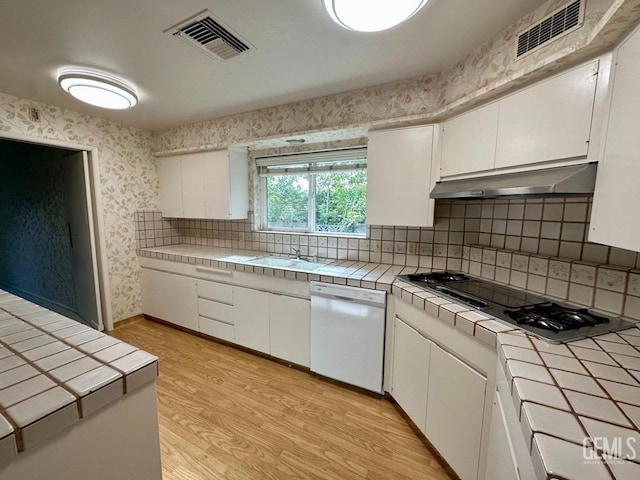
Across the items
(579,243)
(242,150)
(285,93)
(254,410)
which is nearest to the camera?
(579,243)

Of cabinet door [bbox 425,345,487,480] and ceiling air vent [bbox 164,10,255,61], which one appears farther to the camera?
ceiling air vent [bbox 164,10,255,61]

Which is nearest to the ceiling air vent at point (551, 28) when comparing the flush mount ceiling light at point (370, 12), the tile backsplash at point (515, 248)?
the flush mount ceiling light at point (370, 12)

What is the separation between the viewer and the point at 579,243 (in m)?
1.40

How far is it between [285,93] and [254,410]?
2389mm

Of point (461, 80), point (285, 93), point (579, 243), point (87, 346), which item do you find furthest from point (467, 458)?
point (285, 93)

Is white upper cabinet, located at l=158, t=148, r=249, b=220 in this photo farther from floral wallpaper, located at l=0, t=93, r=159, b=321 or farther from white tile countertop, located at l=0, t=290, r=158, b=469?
white tile countertop, located at l=0, t=290, r=158, b=469

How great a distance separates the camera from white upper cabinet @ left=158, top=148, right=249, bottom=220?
2.75 metres

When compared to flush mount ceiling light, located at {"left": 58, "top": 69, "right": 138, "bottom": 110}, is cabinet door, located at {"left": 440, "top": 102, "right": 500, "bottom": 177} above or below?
below

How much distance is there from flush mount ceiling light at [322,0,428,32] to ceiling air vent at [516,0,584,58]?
540 mm

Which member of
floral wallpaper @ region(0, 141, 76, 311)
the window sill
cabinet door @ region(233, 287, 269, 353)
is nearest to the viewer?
cabinet door @ region(233, 287, 269, 353)

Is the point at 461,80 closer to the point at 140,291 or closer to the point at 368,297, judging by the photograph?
the point at 368,297

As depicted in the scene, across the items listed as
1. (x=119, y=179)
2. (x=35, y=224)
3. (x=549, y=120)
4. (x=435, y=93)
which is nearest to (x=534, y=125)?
(x=549, y=120)

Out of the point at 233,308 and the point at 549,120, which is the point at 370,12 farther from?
the point at 233,308

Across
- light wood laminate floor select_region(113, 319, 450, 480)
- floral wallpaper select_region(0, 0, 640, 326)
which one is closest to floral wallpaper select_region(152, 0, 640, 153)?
floral wallpaper select_region(0, 0, 640, 326)
